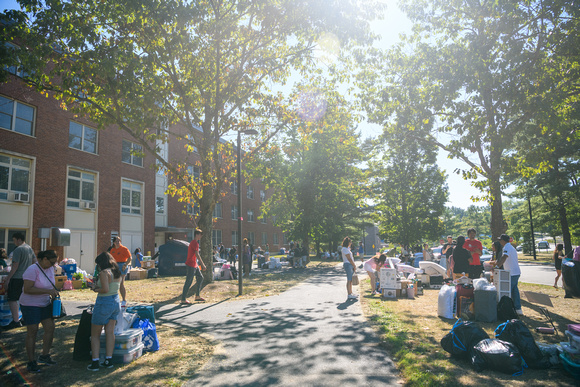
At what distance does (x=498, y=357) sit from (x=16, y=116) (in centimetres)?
2261

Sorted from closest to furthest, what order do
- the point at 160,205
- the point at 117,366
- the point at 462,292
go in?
the point at 117,366 < the point at 462,292 < the point at 160,205

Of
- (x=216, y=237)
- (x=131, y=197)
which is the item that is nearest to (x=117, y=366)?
(x=131, y=197)

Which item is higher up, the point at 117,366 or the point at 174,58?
the point at 174,58

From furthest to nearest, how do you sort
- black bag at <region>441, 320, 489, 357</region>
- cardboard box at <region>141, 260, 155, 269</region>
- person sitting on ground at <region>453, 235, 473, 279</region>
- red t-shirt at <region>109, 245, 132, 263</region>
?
cardboard box at <region>141, 260, 155, 269</region> < red t-shirt at <region>109, 245, 132, 263</region> < person sitting on ground at <region>453, 235, 473, 279</region> < black bag at <region>441, 320, 489, 357</region>

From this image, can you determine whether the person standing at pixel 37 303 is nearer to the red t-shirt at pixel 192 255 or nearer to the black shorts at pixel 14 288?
the black shorts at pixel 14 288

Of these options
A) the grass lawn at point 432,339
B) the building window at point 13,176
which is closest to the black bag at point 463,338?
the grass lawn at point 432,339

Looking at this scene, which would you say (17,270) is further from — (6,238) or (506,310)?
(6,238)

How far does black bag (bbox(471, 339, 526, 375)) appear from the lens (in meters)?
4.68

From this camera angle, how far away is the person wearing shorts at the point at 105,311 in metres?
5.11

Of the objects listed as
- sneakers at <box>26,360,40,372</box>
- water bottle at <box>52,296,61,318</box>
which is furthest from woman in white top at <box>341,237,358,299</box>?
sneakers at <box>26,360,40,372</box>

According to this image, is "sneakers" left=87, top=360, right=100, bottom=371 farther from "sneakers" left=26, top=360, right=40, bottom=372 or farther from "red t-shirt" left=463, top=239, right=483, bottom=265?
"red t-shirt" left=463, top=239, right=483, bottom=265

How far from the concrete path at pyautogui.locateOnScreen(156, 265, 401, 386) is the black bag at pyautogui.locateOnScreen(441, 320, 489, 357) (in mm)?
935

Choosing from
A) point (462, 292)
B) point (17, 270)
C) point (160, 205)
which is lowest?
point (462, 292)

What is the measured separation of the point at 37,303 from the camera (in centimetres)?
520
